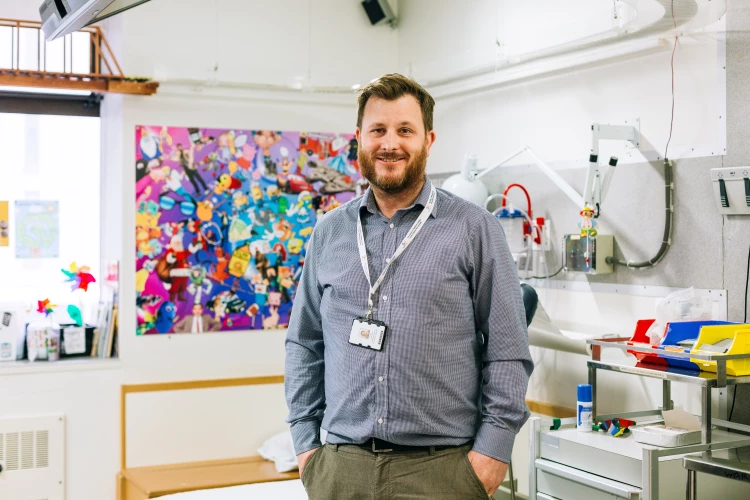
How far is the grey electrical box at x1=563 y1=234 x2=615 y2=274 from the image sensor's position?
9.93 feet

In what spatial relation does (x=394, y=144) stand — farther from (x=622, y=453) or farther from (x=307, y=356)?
(x=622, y=453)

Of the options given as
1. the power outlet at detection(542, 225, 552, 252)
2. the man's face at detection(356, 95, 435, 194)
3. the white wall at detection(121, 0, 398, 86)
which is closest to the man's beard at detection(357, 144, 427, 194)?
the man's face at detection(356, 95, 435, 194)

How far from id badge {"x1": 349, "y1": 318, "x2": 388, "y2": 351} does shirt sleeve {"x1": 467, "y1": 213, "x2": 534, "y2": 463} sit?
224 millimetres

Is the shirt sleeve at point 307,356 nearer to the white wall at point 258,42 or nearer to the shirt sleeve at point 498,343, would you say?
the shirt sleeve at point 498,343

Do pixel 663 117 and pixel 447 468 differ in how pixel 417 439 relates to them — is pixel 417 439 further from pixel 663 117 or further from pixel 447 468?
pixel 663 117

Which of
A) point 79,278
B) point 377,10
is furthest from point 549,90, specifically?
point 79,278

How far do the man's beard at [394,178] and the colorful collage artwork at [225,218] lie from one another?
2.46m

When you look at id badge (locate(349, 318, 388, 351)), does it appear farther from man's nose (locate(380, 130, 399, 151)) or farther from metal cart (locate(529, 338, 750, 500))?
metal cart (locate(529, 338, 750, 500))

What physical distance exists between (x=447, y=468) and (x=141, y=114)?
9.61 ft

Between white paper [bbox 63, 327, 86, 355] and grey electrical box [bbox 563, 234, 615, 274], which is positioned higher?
grey electrical box [bbox 563, 234, 615, 274]

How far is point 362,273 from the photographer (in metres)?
1.79

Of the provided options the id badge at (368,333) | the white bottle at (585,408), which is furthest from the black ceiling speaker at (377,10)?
the id badge at (368,333)

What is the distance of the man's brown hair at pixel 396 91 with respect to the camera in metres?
1.76

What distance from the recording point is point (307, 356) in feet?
6.42
